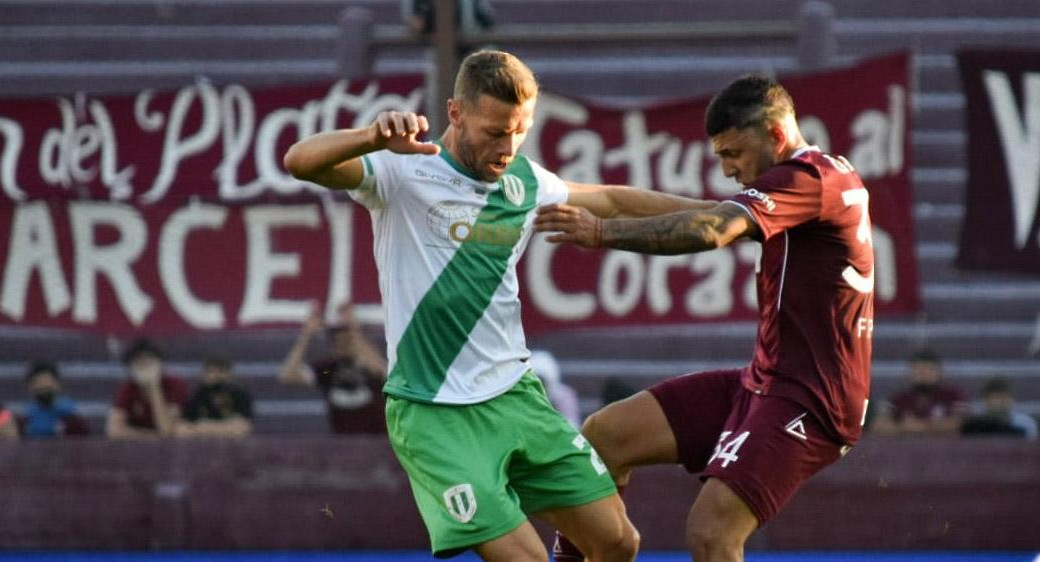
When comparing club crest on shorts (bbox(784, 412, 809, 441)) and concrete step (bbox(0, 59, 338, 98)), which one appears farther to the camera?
concrete step (bbox(0, 59, 338, 98))

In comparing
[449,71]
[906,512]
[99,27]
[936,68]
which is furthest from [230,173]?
[936,68]

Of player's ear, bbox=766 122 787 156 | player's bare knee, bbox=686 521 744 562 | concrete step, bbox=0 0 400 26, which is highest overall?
player's ear, bbox=766 122 787 156

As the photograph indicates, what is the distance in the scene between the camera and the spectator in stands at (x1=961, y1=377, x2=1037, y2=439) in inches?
483

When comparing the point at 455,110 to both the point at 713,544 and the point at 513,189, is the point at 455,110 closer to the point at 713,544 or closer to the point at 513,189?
the point at 513,189

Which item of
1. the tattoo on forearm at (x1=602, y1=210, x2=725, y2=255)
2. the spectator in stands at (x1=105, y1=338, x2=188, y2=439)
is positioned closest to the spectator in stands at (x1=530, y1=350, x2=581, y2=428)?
the spectator in stands at (x1=105, y1=338, x2=188, y2=439)

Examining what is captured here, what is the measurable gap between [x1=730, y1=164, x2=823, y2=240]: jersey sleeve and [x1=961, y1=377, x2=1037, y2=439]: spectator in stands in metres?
Result: 6.08

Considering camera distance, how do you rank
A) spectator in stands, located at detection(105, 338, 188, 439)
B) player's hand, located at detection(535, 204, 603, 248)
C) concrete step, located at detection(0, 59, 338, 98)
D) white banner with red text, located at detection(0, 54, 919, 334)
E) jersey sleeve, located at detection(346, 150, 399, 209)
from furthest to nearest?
concrete step, located at detection(0, 59, 338, 98) → spectator in stands, located at detection(105, 338, 188, 439) → white banner with red text, located at detection(0, 54, 919, 334) → jersey sleeve, located at detection(346, 150, 399, 209) → player's hand, located at detection(535, 204, 603, 248)

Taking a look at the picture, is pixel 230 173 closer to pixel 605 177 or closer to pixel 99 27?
pixel 605 177

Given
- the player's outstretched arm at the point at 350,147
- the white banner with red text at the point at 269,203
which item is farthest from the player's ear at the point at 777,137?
the white banner with red text at the point at 269,203

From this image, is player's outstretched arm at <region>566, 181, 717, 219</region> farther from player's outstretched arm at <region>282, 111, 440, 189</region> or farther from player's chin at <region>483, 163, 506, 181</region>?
player's outstretched arm at <region>282, 111, 440, 189</region>

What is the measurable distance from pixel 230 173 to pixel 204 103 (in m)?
0.50

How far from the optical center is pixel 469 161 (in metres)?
6.21

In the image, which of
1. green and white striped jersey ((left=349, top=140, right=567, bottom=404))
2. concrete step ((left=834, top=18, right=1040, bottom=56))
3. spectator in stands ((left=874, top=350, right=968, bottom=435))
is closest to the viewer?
green and white striped jersey ((left=349, top=140, right=567, bottom=404))

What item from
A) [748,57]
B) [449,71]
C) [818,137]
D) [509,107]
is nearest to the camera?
[509,107]
